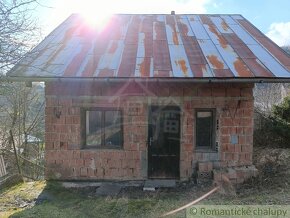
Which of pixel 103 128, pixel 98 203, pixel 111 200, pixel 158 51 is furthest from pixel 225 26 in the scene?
pixel 98 203

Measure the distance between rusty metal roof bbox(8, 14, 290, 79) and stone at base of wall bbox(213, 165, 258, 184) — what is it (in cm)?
247

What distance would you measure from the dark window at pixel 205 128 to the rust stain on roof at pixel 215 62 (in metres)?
1.30

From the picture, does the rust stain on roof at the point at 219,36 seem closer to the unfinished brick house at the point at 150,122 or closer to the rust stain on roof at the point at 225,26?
the rust stain on roof at the point at 225,26

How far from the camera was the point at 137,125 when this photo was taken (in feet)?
29.3

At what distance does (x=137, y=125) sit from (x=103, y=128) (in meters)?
0.96

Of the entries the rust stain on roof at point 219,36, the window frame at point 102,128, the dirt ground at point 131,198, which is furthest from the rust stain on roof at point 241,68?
the window frame at point 102,128

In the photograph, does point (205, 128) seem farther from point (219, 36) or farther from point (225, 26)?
point (225, 26)

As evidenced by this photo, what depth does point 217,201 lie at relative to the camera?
23.9 ft

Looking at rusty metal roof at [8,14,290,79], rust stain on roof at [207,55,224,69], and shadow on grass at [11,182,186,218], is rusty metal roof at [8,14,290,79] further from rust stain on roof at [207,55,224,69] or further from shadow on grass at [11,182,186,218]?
shadow on grass at [11,182,186,218]

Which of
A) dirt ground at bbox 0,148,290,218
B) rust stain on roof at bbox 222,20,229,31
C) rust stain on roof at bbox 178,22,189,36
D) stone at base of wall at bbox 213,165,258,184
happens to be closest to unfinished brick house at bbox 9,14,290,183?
stone at base of wall at bbox 213,165,258,184

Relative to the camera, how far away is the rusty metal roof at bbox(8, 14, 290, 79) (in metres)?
8.20

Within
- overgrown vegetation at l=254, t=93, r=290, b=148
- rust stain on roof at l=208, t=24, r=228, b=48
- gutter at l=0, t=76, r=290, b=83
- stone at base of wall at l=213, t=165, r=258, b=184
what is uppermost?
rust stain on roof at l=208, t=24, r=228, b=48

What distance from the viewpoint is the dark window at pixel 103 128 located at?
29.7 ft

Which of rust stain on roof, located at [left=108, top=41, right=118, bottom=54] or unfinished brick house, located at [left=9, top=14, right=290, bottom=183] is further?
rust stain on roof, located at [left=108, top=41, right=118, bottom=54]
